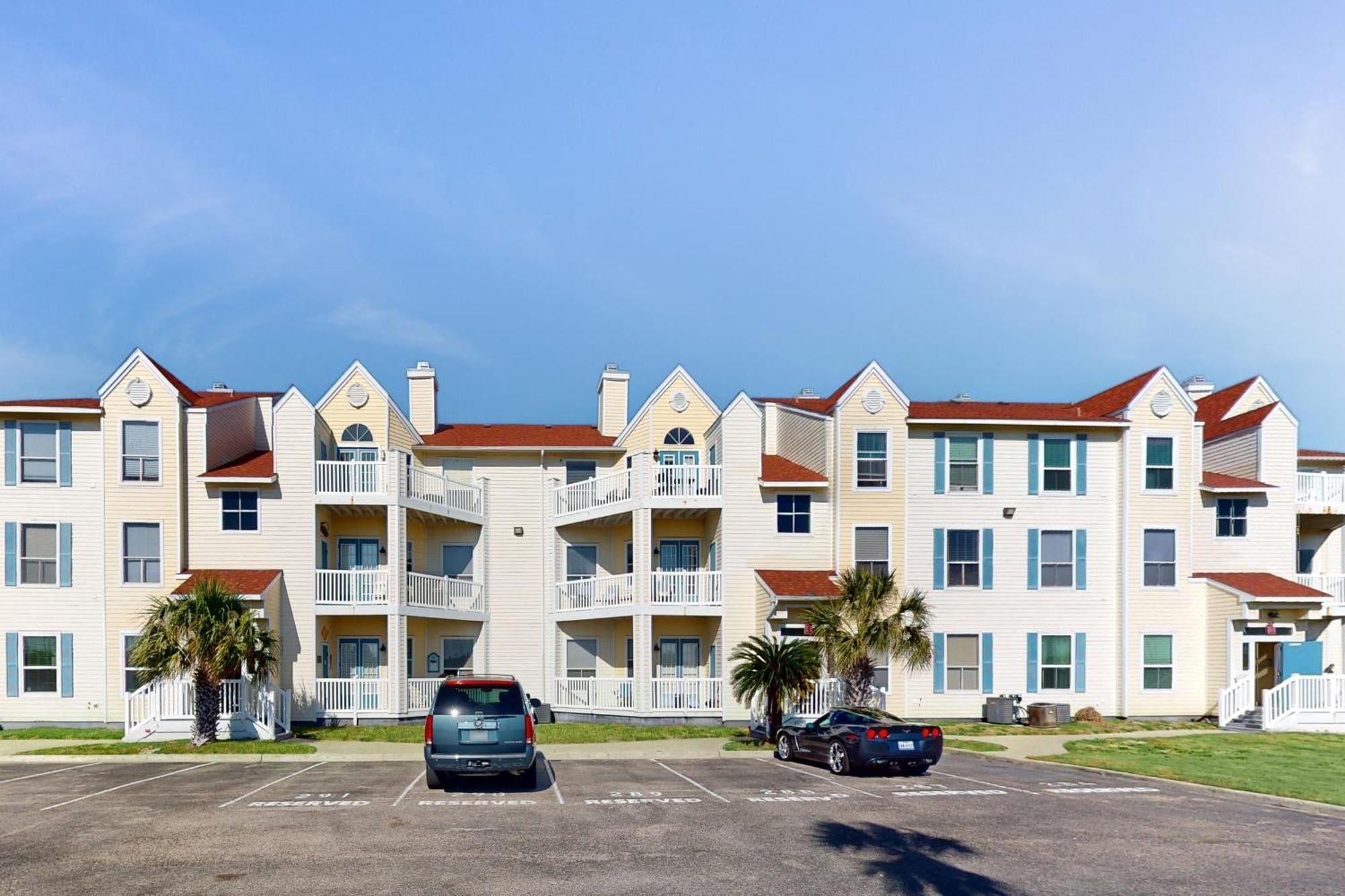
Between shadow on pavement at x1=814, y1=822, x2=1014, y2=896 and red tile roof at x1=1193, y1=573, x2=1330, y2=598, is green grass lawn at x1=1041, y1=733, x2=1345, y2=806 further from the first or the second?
shadow on pavement at x1=814, y1=822, x2=1014, y2=896

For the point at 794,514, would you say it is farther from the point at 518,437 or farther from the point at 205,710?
the point at 205,710

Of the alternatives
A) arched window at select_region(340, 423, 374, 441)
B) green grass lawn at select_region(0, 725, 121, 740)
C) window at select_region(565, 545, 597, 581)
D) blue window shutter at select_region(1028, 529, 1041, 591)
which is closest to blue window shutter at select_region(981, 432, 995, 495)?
blue window shutter at select_region(1028, 529, 1041, 591)

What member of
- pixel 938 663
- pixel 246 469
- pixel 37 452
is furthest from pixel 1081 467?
pixel 37 452

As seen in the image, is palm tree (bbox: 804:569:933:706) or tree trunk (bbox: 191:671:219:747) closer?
tree trunk (bbox: 191:671:219:747)

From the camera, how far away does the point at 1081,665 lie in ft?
105

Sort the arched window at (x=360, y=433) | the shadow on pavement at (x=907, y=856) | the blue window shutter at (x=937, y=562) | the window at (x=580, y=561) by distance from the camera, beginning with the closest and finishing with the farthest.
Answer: the shadow on pavement at (x=907, y=856) → the blue window shutter at (x=937, y=562) → the arched window at (x=360, y=433) → the window at (x=580, y=561)

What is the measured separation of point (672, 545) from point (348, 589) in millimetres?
10712

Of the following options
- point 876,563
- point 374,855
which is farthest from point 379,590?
point 374,855

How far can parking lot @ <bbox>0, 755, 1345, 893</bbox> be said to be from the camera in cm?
1139

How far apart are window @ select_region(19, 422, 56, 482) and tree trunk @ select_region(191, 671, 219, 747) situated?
944cm

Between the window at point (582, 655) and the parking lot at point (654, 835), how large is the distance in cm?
1430

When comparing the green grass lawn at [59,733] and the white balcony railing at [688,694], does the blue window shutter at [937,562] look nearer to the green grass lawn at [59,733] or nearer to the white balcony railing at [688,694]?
the white balcony railing at [688,694]

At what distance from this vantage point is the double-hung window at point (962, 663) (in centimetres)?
3161

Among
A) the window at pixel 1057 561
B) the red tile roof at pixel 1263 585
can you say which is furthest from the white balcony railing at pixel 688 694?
the red tile roof at pixel 1263 585
